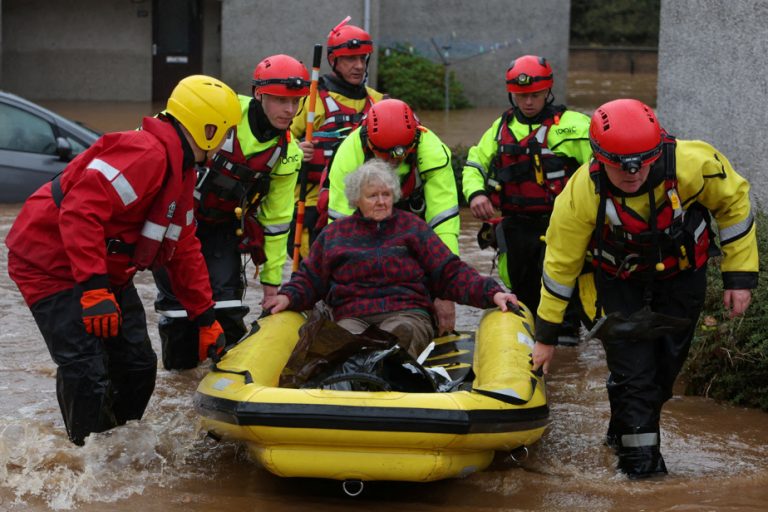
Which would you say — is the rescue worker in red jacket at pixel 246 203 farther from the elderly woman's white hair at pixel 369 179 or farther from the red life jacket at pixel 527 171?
the red life jacket at pixel 527 171

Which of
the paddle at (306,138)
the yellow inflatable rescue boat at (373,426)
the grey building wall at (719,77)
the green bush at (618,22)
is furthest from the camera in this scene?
the green bush at (618,22)

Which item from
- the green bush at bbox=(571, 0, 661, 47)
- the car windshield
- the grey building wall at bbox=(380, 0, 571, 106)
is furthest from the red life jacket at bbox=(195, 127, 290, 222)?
the green bush at bbox=(571, 0, 661, 47)

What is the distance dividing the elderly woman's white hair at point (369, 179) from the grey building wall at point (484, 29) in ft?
53.3

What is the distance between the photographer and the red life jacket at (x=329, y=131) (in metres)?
8.25

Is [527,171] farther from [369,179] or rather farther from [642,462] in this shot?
[642,462]

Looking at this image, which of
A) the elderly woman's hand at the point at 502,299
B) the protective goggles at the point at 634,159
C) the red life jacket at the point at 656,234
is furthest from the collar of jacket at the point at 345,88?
the protective goggles at the point at 634,159

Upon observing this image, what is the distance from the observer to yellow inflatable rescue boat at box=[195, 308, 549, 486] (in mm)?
4902

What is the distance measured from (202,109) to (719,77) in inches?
244

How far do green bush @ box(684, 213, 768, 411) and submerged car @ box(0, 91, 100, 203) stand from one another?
7.04 m

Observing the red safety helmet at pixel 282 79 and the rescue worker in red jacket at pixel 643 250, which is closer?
the rescue worker in red jacket at pixel 643 250

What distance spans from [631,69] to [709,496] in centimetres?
2873

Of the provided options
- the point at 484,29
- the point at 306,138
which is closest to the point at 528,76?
the point at 306,138

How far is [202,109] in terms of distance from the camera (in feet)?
17.9

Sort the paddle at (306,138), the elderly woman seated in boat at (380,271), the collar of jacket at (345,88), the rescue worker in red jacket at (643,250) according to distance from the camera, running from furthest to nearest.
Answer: the collar of jacket at (345,88) → the paddle at (306,138) → the elderly woman seated in boat at (380,271) → the rescue worker in red jacket at (643,250)
